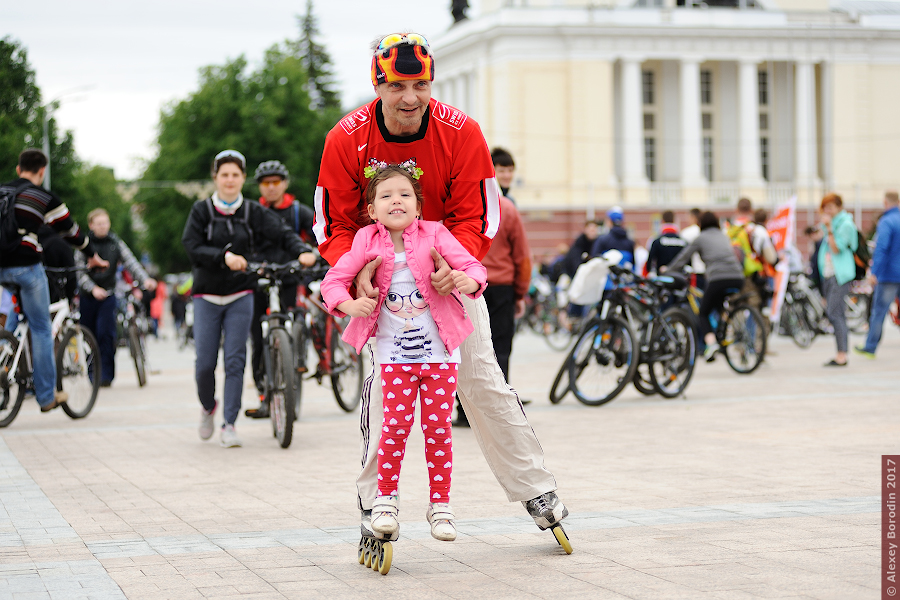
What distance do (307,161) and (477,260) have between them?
57081 millimetres

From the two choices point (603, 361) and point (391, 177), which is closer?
point (391, 177)

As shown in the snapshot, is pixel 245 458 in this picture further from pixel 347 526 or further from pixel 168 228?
pixel 168 228

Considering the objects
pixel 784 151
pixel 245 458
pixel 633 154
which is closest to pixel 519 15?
pixel 633 154

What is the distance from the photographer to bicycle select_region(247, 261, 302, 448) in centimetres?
909

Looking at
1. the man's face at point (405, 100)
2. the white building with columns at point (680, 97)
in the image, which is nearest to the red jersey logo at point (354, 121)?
the man's face at point (405, 100)

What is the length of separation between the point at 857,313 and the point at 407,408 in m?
21.3

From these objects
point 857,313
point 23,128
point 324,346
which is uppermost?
point 23,128

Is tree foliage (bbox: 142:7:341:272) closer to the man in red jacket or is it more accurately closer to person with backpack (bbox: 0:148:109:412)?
person with backpack (bbox: 0:148:109:412)

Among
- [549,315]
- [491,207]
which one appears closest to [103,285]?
[491,207]

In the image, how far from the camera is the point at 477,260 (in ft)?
17.1

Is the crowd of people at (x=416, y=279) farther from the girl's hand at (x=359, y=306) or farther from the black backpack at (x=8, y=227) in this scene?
the black backpack at (x=8, y=227)

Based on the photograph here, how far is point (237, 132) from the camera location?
61438 mm

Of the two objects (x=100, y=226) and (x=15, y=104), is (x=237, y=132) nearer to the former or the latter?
(x=15, y=104)

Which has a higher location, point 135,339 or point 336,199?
point 336,199
